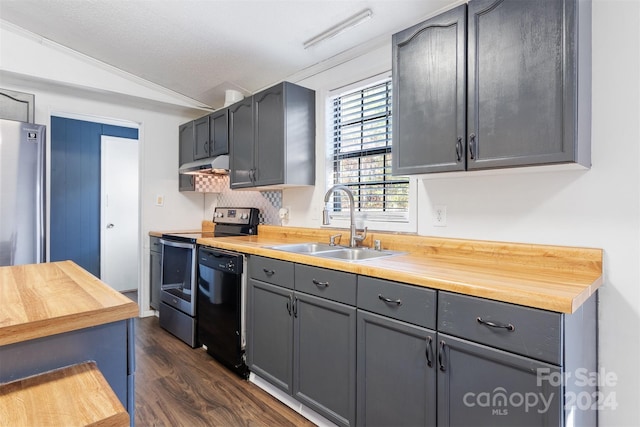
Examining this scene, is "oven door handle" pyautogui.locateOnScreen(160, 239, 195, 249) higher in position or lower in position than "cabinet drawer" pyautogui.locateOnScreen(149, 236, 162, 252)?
higher

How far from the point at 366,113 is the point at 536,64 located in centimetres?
128

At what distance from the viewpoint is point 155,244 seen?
3.64 m

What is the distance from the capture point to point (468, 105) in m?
1.60

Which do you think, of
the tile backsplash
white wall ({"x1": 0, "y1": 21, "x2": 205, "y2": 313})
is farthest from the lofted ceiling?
the tile backsplash

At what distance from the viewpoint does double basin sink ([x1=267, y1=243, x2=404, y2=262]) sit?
2.16 metres

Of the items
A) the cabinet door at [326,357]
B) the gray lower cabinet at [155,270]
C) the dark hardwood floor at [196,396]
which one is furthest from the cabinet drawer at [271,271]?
the gray lower cabinet at [155,270]

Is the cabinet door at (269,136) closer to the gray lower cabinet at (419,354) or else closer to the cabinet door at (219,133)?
the cabinet door at (219,133)

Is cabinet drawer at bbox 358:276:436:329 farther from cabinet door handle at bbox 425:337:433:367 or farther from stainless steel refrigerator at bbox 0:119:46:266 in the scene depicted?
stainless steel refrigerator at bbox 0:119:46:266

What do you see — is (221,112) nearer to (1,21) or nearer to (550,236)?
(1,21)

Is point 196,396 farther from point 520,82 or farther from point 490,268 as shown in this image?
point 520,82

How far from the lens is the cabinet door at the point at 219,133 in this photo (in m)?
3.28

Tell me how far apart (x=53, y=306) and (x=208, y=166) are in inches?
99.1

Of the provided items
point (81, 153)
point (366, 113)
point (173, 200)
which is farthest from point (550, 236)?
point (81, 153)

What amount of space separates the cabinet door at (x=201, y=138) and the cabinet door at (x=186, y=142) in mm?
81
